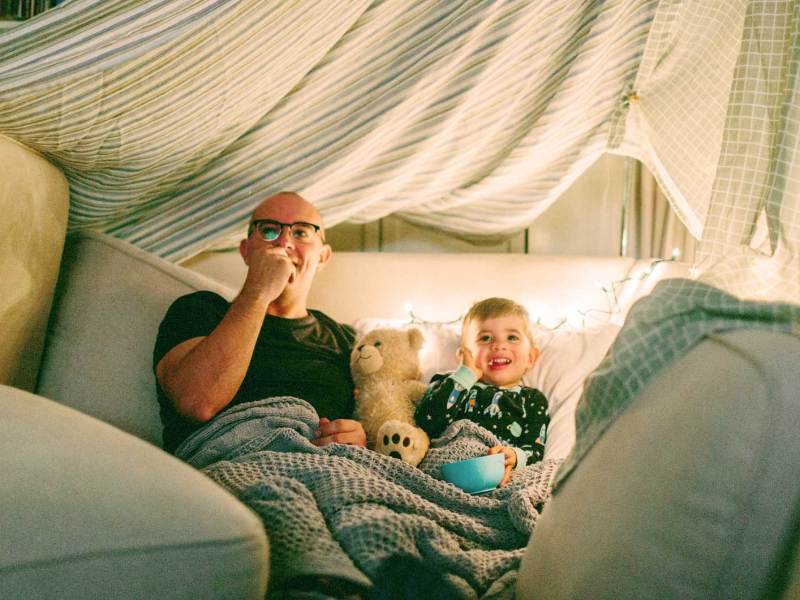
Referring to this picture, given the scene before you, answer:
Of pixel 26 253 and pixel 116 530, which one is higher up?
pixel 26 253

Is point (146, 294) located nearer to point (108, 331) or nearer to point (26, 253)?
point (108, 331)

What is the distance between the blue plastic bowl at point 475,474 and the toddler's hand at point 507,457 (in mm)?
86

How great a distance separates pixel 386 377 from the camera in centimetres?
149

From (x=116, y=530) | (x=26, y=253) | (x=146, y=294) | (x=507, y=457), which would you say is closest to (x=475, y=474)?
(x=507, y=457)

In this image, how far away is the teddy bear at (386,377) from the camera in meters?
1.42

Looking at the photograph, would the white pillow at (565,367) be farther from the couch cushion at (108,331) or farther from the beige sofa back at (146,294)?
the couch cushion at (108,331)

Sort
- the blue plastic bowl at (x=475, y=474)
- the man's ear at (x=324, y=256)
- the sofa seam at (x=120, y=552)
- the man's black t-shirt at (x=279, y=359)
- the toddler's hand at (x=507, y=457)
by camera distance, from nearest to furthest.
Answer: the sofa seam at (x=120, y=552)
the blue plastic bowl at (x=475, y=474)
the toddler's hand at (x=507, y=457)
the man's black t-shirt at (x=279, y=359)
the man's ear at (x=324, y=256)

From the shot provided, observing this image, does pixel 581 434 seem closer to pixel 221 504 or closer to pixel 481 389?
pixel 221 504

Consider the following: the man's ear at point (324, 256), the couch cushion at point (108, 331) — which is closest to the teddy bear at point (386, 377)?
the man's ear at point (324, 256)

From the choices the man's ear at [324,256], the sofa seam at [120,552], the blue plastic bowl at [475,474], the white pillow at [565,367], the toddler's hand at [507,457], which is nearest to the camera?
the sofa seam at [120,552]

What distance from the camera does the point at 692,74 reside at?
1.53 meters

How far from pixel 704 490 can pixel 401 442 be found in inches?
27.7

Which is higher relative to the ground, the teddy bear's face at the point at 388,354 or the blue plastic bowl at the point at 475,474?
the teddy bear's face at the point at 388,354

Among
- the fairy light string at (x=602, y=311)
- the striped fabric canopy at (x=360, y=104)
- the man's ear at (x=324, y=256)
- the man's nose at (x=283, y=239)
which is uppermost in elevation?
the striped fabric canopy at (x=360, y=104)
